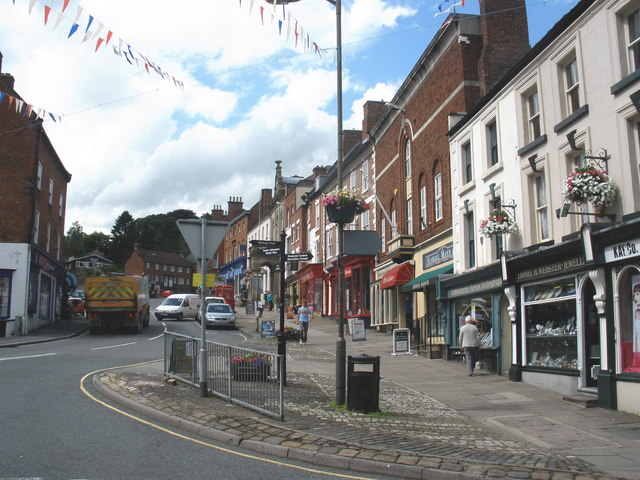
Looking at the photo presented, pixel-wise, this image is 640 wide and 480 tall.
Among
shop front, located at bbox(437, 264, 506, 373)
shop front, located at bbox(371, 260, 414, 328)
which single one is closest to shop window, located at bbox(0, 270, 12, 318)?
shop front, located at bbox(371, 260, 414, 328)

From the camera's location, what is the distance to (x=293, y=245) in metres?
56.7

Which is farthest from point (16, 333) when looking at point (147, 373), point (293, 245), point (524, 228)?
point (293, 245)

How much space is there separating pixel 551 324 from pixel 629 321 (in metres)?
2.95

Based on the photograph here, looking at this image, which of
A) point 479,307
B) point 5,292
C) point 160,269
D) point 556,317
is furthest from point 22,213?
point 160,269

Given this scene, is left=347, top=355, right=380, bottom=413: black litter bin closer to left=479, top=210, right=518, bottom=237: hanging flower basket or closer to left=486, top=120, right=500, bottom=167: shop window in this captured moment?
left=479, top=210, right=518, bottom=237: hanging flower basket

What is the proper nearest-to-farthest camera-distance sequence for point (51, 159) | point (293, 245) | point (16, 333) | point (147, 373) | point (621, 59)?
point (621, 59) < point (147, 373) < point (16, 333) < point (51, 159) < point (293, 245)

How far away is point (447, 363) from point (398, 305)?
10.2 metres

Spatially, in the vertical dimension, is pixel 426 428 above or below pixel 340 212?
below

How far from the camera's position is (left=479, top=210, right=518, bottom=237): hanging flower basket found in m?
15.1

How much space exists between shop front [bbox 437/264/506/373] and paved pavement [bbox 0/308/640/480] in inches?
86.7

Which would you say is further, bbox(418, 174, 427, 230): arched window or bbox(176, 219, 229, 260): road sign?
bbox(418, 174, 427, 230): arched window

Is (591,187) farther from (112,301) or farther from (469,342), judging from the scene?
(112,301)

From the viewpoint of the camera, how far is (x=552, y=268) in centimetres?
1281

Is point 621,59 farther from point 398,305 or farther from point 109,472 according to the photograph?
point 398,305
